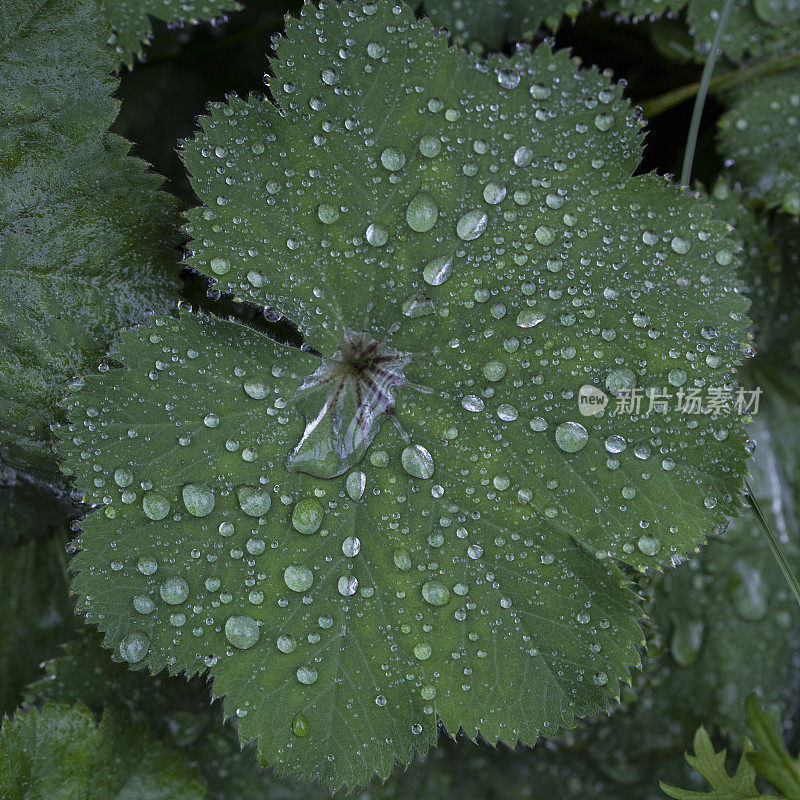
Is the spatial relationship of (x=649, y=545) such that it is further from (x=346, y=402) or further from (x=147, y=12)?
(x=147, y=12)

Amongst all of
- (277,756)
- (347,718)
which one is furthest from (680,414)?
(277,756)

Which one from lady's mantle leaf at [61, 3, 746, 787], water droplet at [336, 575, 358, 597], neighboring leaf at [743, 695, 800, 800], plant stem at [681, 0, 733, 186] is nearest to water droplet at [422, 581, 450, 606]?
lady's mantle leaf at [61, 3, 746, 787]

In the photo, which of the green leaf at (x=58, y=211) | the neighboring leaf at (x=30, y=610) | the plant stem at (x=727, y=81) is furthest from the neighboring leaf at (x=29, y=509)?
the plant stem at (x=727, y=81)

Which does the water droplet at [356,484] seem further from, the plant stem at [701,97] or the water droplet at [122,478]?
the plant stem at [701,97]

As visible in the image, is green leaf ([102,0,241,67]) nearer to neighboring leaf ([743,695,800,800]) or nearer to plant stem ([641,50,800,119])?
plant stem ([641,50,800,119])

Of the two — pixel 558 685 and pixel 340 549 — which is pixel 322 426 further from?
pixel 558 685

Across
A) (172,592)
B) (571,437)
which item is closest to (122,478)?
(172,592)

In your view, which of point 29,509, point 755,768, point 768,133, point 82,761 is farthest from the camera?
point 768,133
